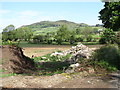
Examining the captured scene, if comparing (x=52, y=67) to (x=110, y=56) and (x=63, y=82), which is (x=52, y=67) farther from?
(x=63, y=82)

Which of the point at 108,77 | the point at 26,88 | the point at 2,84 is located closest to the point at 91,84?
the point at 108,77

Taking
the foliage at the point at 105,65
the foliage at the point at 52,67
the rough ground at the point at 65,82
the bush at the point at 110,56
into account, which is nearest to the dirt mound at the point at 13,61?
the foliage at the point at 52,67

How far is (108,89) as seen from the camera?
21.7ft

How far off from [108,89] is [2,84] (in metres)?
4.41

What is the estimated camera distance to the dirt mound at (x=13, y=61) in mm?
10610

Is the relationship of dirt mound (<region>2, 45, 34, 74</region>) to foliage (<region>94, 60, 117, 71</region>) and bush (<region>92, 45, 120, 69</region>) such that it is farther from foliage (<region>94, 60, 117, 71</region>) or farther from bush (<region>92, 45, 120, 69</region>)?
bush (<region>92, 45, 120, 69</region>)

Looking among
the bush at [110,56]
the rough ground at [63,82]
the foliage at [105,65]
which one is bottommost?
the rough ground at [63,82]

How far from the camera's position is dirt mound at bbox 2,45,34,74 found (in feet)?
34.8

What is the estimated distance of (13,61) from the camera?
1155 cm

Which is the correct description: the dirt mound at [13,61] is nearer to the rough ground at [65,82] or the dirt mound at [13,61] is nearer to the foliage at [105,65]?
the rough ground at [65,82]

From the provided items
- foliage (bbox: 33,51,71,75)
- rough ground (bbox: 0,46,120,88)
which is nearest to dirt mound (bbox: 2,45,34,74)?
foliage (bbox: 33,51,71,75)

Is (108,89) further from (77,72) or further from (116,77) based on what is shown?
(77,72)

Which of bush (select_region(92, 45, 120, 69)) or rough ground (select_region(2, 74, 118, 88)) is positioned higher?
bush (select_region(92, 45, 120, 69))

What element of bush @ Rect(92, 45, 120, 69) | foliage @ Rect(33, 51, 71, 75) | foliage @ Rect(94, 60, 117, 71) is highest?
bush @ Rect(92, 45, 120, 69)
